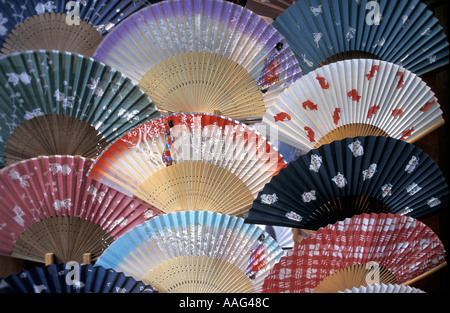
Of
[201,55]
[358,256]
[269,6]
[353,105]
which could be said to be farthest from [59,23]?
[358,256]

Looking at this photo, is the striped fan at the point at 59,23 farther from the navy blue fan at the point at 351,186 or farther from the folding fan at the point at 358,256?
the folding fan at the point at 358,256

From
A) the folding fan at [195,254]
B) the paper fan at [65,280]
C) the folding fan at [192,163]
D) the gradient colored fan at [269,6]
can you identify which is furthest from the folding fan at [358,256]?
the gradient colored fan at [269,6]

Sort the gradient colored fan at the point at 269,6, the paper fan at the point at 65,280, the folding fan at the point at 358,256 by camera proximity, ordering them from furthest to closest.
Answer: the gradient colored fan at the point at 269,6 → the folding fan at the point at 358,256 → the paper fan at the point at 65,280

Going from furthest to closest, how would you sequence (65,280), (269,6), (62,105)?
(269,6) → (62,105) → (65,280)

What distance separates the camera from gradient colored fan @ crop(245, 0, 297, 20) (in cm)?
170

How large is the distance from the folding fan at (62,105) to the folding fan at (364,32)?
55 centimetres

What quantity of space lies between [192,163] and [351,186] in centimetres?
46

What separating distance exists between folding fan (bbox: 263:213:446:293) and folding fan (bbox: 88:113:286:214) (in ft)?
0.84

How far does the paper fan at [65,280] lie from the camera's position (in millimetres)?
1123

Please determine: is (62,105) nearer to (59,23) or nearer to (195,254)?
(59,23)

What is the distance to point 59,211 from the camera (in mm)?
1334

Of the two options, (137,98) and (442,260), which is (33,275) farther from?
(442,260)
